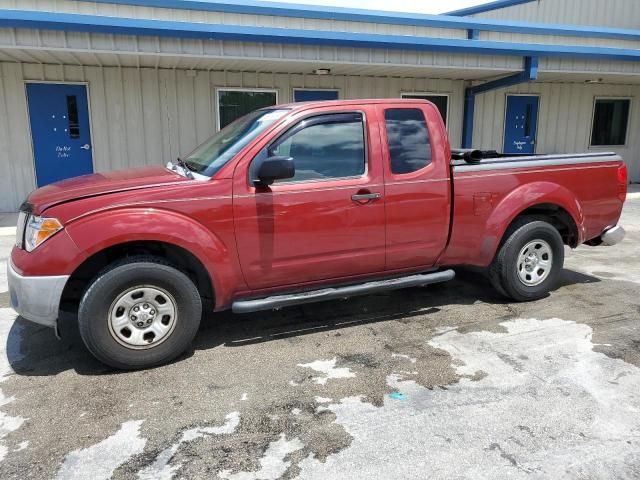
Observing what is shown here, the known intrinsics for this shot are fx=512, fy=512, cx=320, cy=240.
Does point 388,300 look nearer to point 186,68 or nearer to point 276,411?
point 276,411

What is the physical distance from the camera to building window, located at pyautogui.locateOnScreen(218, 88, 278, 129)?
10.6 metres

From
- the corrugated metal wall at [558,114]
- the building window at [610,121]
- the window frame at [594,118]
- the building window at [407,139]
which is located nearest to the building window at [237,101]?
the corrugated metal wall at [558,114]

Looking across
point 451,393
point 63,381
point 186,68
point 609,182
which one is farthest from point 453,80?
point 63,381

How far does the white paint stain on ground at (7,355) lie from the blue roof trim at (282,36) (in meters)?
4.34

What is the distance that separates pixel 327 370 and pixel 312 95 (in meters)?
8.61

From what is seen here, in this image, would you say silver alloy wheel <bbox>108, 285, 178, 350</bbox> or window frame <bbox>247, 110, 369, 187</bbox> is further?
window frame <bbox>247, 110, 369, 187</bbox>

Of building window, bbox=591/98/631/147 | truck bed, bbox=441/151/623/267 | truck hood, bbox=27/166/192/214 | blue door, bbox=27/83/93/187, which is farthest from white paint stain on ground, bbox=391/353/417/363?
building window, bbox=591/98/631/147

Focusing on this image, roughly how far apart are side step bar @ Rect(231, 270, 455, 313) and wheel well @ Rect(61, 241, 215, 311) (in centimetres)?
32

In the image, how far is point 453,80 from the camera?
1230 cm

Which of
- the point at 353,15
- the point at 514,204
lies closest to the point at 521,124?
the point at 353,15

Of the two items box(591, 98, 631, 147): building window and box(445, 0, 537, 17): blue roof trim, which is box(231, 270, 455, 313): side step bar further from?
box(445, 0, 537, 17): blue roof trim

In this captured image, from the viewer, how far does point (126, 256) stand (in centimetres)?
381

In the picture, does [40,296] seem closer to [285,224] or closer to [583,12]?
[285,224]

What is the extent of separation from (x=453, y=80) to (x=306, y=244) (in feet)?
31.6
